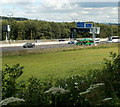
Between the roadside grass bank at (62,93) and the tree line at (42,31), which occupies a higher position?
the tree line at (42,31)

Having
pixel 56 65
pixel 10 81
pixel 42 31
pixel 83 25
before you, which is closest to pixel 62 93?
pixel 10 81

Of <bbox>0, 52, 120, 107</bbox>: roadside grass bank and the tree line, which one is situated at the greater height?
the tree line

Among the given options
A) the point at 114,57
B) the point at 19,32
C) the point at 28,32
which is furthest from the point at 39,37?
the point at 114,57

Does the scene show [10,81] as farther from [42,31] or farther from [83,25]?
[83,25]

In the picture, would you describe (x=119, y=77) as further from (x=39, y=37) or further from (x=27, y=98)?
(x=39, y=37)

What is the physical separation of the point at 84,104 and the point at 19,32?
33675mm

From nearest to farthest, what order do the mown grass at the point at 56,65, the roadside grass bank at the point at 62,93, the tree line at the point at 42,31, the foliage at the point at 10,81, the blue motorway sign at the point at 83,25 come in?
the roadside grass bank at the point at 62,93 → the foliage at the point at 10,81 → the mown grass at the point at 56,65 → the tree line at the point at 42,31 → the blue motorway sign at the point at 83,25

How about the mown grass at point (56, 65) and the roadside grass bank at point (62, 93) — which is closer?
the roadside grass bank at point (62, 93)

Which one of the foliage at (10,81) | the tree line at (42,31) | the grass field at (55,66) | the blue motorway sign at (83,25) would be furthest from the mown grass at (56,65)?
the blue motorway sign at (83,25)

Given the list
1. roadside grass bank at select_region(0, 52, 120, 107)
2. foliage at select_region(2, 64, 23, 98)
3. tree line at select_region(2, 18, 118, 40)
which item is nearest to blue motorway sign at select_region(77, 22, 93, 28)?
tree line at select_region(2, 18, 118, 40)

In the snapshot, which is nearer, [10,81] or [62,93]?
[62,93]

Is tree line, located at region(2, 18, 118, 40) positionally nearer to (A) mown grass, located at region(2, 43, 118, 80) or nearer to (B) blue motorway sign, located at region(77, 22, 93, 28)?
(B) blue motorway sign, located at region(77, 22, 93, 28)

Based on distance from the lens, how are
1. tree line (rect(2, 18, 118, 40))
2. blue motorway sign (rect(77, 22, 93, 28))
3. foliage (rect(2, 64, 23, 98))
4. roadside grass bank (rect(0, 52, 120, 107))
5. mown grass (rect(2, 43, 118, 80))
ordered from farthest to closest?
blue motorway sign (rect(77, 22, 93, 28))
tree line (rect(2, 18, 118, 40))
mown grass (rect(2, 43, 118, 80))
foliage (rect(2, 64, 23, 98))
roadside grass bank (rect(0, 52, 120, 107))

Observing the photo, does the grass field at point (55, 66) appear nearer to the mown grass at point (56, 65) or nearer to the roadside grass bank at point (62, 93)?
the mown grass at point (56, 65)
